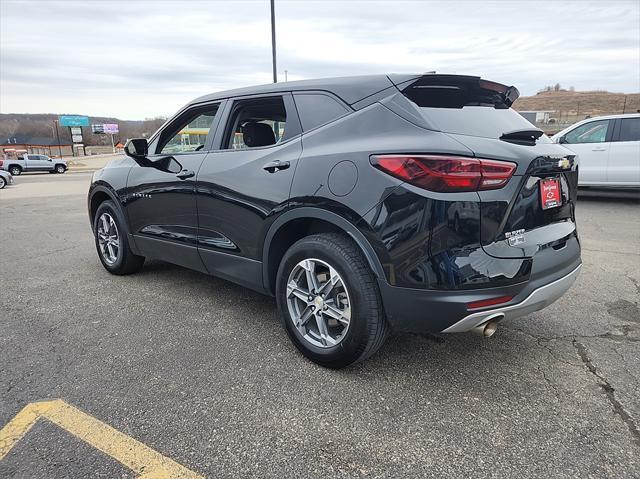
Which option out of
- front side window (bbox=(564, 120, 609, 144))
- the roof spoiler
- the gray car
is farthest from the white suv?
the gray car

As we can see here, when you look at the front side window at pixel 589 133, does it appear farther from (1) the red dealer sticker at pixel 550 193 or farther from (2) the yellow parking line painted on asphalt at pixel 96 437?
(2) the yellow parking line painted on asphalt at pixel 96 437

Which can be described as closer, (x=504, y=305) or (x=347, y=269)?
(x=504, y=305)

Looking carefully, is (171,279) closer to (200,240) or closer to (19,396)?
(200,240)

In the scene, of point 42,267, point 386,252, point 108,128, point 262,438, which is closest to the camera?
point 262,438

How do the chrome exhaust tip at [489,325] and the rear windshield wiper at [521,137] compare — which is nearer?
the chrome exhaust tip at [489,325]

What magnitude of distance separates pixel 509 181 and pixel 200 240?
2317 mm

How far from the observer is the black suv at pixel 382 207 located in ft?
7.47

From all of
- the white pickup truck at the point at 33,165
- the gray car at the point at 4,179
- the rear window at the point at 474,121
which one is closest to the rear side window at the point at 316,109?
the rear window at the point at 474,121

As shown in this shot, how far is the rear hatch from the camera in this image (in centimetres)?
230

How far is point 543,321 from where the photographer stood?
11.5ft

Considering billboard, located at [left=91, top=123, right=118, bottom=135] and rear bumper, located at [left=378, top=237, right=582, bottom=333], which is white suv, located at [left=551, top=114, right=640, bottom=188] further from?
billboard, located at [left=91, top=123, right=118, bottom=135]

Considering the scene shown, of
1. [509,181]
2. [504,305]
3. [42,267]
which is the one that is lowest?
[42,267]

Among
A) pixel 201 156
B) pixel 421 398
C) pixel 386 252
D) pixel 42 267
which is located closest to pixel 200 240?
pixel 201 156

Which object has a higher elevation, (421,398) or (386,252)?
(386,252)
